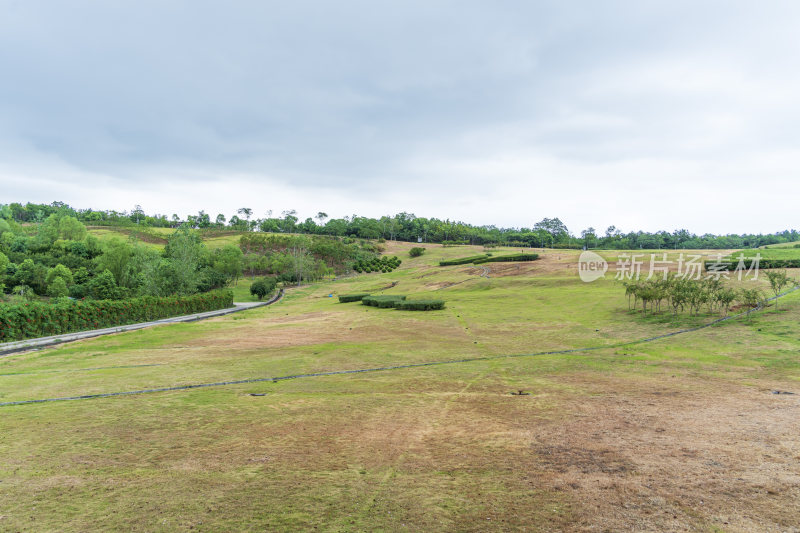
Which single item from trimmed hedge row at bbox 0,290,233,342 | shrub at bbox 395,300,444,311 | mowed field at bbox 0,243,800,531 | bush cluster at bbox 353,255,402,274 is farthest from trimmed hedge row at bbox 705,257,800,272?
bush cluster at bbox 353,255,402,274

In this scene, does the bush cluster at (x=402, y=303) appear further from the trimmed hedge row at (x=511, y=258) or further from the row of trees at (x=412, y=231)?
the row of trees at (x=412, y=231)

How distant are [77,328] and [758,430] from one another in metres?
33.7

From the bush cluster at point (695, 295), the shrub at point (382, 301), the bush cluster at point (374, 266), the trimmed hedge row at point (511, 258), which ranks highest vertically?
the trimmed hedge row at point (511, 258)

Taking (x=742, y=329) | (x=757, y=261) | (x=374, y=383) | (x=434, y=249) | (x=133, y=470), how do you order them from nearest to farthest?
(x=133, y=470), (x=374, y=383), (x=742, y=329), (x=757, y=261), (x=434, y=249)

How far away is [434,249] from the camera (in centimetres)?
10338

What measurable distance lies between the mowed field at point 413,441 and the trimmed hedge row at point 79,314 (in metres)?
7.31

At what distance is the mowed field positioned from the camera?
510 centimetres

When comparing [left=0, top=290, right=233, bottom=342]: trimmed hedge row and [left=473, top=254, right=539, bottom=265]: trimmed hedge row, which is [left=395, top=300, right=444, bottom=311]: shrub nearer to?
[left=0, top=290, right=233, bottom=342]: trimmed hedge row

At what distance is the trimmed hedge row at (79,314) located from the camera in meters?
22.7

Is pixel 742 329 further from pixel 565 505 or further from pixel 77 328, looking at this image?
pixel 77 328

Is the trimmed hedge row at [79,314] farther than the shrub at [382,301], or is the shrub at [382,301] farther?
the shrub at [382,301]

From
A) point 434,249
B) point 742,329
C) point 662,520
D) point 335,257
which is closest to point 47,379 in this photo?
point 662,520

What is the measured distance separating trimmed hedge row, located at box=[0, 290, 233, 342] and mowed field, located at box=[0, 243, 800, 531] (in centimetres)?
731

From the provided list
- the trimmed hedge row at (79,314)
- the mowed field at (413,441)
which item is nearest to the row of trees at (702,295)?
the mowed field at (413,441)
